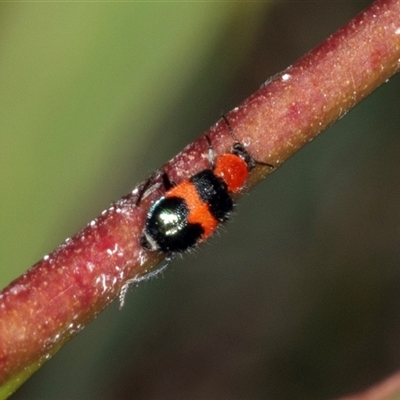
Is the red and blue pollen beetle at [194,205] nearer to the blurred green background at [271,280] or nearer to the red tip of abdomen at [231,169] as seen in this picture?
the red tip of abdomen at [231,169]

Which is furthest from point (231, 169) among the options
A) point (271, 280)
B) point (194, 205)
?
point (271, 280)

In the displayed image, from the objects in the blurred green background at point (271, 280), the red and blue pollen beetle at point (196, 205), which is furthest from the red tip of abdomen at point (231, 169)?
the blurred green background at point (271, 280)

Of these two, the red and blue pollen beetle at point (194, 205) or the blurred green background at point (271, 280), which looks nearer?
the red and blue pollen beetle at point (194, 205)

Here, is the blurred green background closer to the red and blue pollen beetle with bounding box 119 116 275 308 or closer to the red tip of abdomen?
the red and blue pollen beetle with bounding box 119 116 275 308

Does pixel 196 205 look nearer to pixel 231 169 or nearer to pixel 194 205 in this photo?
pixel 194 205

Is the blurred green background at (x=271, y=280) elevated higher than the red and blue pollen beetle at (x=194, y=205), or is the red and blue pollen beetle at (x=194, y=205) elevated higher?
the blurred green background at (x=271, y=280)

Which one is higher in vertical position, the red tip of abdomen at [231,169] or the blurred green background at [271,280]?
the blurred green background at [271,280]

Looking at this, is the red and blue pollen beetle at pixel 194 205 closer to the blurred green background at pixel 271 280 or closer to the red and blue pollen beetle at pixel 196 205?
the red and blue pollen beetle at pixel 196 205

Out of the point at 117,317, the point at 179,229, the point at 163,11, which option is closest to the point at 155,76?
the point at 163,11

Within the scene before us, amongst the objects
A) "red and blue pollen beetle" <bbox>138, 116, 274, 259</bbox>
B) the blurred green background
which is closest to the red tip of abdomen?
"red and blue pollen beetle" <bbox>138, 116, 274, 259</bbox>
